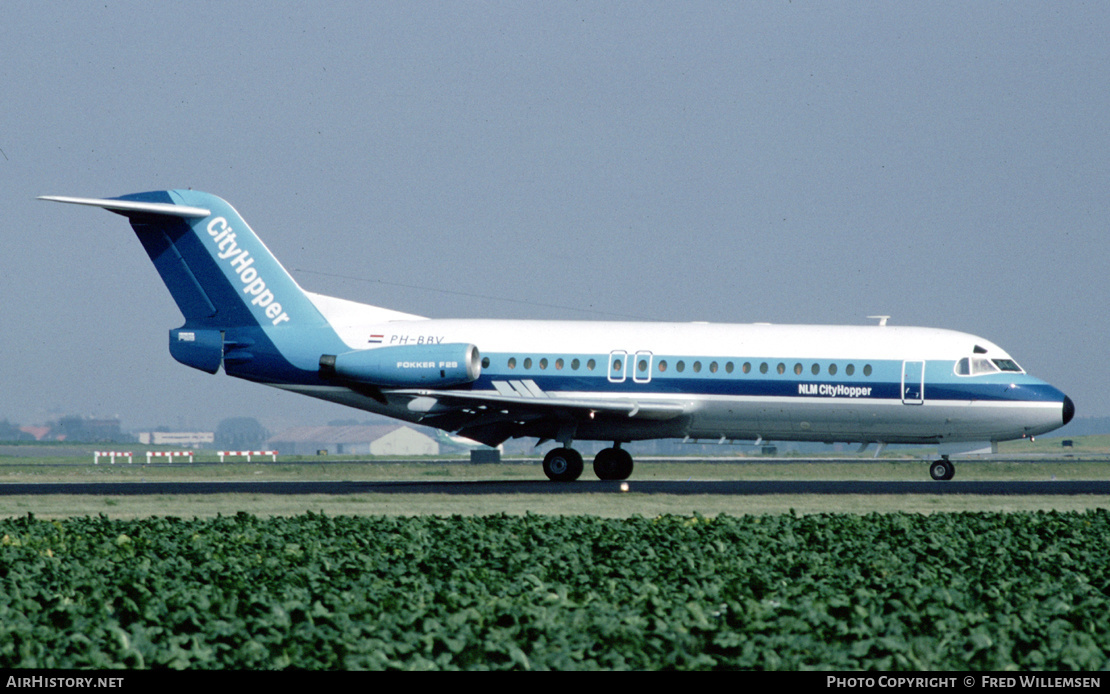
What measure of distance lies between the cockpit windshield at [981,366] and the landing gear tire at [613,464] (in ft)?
29.9

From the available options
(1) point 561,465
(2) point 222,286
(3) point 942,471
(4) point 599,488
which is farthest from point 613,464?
(2) point 222,286

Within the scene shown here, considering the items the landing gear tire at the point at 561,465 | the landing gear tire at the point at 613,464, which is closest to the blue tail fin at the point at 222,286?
the landing gear tire at the point at 561,465

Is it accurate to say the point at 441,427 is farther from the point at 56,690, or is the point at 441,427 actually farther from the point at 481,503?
the point at 56,690

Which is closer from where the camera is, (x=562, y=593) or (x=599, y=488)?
(x=562, y=593)

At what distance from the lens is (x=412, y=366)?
1288 inches

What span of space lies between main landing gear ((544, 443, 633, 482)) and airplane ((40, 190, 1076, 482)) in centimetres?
4

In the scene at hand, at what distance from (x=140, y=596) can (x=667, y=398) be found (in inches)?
875

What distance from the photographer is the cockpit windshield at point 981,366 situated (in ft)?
106

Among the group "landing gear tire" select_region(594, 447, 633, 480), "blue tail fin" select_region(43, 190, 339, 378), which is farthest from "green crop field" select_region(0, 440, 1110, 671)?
"landing gear tire" select_region(594, 447, 633, 480)

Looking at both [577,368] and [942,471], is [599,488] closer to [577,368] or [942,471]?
[577,368]

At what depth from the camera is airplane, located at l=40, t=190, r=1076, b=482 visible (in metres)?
32.0

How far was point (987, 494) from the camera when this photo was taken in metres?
27.2

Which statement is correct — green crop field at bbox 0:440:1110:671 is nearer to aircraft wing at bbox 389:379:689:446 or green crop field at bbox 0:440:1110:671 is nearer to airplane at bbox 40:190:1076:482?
airplane at bbox 40:190:1076:482

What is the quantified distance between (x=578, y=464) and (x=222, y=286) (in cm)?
1081
